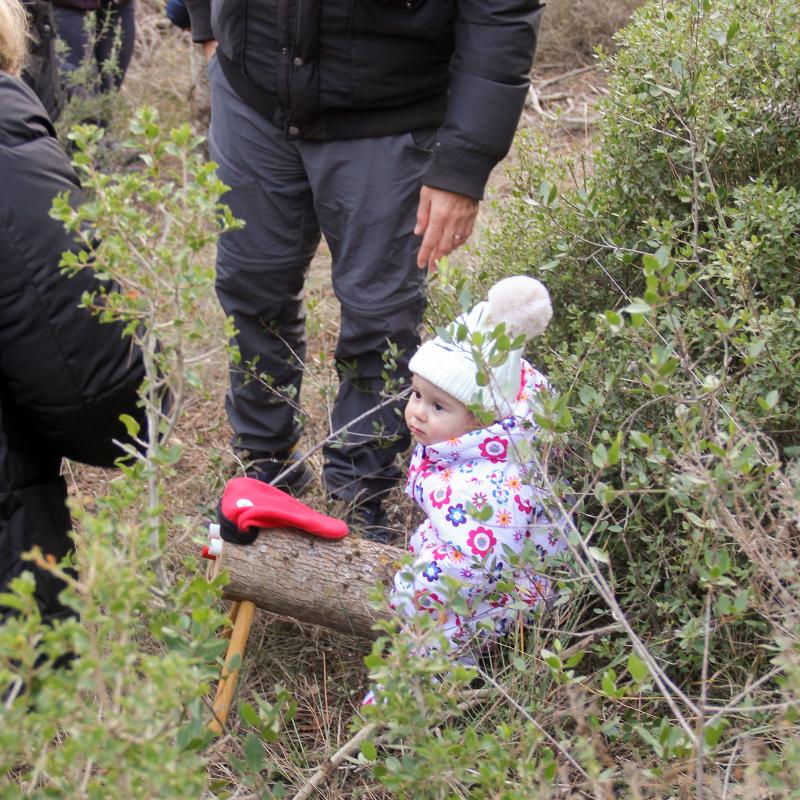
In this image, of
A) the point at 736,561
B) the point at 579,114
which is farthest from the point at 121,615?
the point at 579,114

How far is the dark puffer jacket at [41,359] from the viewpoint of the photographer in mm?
2049

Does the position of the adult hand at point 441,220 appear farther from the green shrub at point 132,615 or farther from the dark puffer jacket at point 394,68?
the green shrub at point 132,615

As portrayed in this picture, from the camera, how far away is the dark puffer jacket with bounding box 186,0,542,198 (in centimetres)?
262

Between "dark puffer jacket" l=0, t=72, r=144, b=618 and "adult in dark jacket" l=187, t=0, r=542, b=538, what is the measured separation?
805 millimetres

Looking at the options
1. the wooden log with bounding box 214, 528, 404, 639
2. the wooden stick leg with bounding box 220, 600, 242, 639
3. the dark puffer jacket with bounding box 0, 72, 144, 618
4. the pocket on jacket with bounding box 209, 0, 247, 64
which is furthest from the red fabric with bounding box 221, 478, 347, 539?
the pocket on jacket with bounding box 209, 0, 247, 64

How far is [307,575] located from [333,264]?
0.96 meters

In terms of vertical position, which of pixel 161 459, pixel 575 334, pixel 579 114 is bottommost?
pixel 579 114

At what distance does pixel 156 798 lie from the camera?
140 cm

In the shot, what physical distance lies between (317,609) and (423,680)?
2.81 feet

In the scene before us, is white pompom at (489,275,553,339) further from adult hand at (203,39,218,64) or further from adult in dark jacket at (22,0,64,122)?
adult in dark jacket at (22,0,64,122)

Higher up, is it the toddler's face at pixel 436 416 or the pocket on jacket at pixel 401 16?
the pocket on jacket at pixel 401 16

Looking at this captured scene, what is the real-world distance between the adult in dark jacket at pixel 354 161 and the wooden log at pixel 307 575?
1.59ft

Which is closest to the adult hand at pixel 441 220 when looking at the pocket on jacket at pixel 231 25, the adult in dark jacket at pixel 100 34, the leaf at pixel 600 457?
the pocket on jacket at pixel 231 25

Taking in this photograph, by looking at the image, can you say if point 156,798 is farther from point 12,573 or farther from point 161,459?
point 12,573
